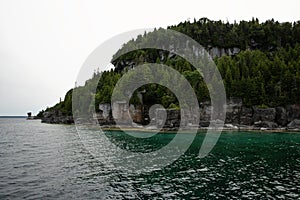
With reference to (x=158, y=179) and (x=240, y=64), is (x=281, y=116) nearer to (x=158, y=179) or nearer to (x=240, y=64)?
(x=240, y=64)

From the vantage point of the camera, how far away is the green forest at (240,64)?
93.8 meters

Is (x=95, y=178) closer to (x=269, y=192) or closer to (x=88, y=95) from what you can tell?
(x=269, y=192)

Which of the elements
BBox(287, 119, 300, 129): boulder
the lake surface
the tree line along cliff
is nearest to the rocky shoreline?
BBox(287, 119, 300, 129): boulder

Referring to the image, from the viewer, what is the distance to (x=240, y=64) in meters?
113

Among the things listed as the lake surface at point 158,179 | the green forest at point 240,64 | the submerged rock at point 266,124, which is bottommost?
the lake surface at point 158,179

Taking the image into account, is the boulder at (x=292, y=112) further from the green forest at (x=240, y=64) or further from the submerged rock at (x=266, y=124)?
the submerged rock at (x=266, y=124)

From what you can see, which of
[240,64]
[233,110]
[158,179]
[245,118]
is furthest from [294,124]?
[158,179]

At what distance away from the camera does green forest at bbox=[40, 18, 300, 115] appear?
93812mm

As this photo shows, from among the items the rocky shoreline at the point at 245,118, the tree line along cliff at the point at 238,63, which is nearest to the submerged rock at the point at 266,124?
the rocky shoreline at the point at 245,118

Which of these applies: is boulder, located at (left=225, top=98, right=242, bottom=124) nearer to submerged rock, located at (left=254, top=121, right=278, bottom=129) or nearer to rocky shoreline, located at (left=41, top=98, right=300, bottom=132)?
rocky shoreline, located at (left=41, top=98, right=300, bottom=132)

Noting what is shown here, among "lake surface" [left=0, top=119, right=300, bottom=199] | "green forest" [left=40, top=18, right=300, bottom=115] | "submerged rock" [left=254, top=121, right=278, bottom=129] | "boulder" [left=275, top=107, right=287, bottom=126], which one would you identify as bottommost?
"lake surface" [left=0, top=119, right=300, bottom=199]

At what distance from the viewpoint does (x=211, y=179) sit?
23906 millimetres

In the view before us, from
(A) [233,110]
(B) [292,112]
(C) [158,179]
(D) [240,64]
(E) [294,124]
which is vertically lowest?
(C) [158,179]

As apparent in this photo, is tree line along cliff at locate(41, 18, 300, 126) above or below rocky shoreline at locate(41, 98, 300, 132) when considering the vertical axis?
above
